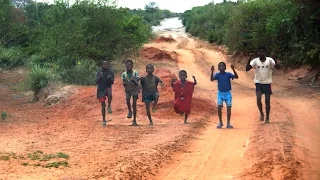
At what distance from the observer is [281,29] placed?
21.1 metres

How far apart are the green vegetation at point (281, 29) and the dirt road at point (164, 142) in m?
3.63

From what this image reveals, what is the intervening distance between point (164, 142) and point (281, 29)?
13373 millimetres

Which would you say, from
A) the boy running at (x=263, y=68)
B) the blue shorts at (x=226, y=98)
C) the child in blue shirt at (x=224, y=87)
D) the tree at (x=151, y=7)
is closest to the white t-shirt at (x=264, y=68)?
the boy running at (x=263, y=68)

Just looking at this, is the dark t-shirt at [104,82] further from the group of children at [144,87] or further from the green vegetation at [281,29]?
the green vegetation at [281,29]

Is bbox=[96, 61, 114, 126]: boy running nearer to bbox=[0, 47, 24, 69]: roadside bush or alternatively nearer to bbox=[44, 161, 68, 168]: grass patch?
bbox=[44, 161, 68, 168]: grass patch

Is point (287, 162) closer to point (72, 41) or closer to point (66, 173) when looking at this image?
point (66, 173)

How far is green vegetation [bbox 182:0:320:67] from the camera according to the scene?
19047mm

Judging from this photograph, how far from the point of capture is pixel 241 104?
15398 mm

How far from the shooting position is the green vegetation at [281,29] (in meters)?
19.0

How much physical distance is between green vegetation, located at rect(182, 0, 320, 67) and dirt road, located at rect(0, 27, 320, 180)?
363 centimetres

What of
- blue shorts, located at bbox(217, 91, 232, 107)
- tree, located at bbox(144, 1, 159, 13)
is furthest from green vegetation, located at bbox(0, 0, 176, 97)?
tree, located at bbox(144, 1, 159, 13)

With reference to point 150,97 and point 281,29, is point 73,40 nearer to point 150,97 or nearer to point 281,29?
point 281,29

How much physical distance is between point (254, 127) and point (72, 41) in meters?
11.7

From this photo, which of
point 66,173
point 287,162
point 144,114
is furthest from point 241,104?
point 66,173
